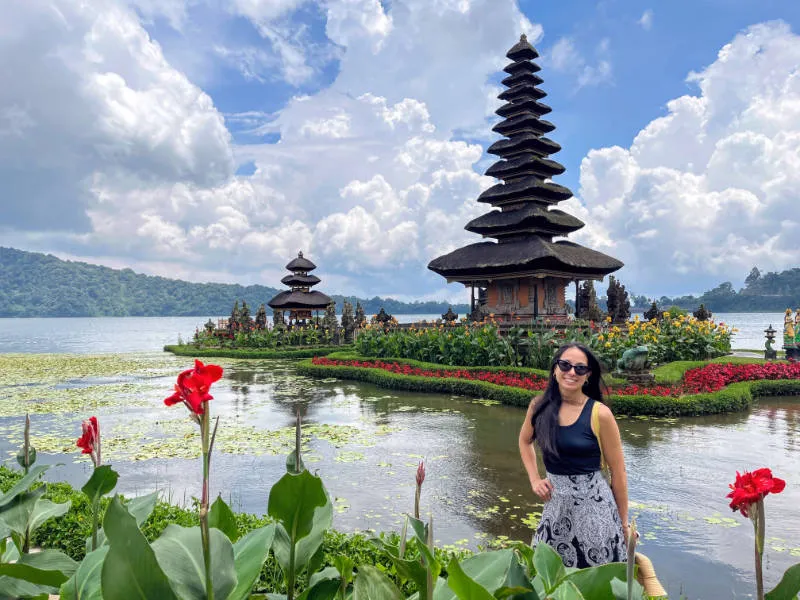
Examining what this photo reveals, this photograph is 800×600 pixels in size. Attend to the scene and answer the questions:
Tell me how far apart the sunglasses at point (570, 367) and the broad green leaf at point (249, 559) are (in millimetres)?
2405

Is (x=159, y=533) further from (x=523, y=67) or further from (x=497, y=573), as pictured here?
(x=523, y=67)

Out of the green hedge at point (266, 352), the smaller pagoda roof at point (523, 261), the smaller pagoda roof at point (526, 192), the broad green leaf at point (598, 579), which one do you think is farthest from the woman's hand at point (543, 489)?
the green hedge at point (266, 352)

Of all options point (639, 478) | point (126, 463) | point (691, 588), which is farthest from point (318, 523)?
point (126, 463)

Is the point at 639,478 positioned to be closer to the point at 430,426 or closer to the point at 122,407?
the point at 430,426

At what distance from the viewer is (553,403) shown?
138 inches

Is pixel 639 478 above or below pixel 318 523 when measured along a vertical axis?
below

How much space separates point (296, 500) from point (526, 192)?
26083 mm

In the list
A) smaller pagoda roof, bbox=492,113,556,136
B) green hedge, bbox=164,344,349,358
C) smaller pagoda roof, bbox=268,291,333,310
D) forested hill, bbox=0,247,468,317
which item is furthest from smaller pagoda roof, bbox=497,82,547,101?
forested hill, bbox=0,247,468,317

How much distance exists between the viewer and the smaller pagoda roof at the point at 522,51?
2778cm

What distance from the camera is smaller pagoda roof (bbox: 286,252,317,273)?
38781 mm

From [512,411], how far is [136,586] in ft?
37.6

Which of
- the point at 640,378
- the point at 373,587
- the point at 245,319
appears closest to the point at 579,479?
the point at 373,587

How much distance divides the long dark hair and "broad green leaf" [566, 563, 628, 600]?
1965 mm

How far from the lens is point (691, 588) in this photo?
4316 mm
